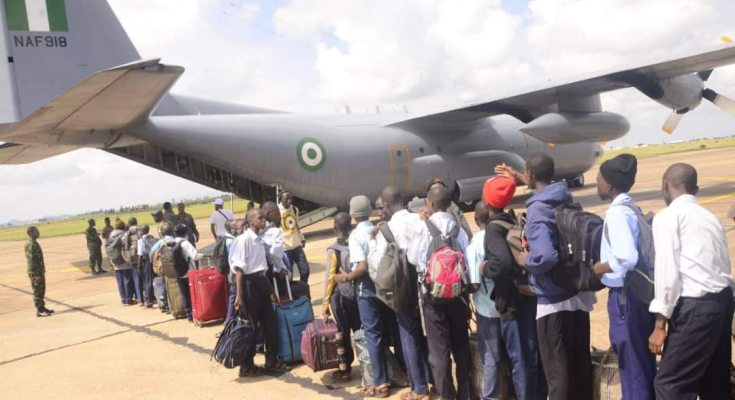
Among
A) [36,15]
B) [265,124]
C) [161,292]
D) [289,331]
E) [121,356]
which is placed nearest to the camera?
[289,331]

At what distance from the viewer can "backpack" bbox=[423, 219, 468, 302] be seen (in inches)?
174

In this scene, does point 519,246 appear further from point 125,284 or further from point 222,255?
point 125,284

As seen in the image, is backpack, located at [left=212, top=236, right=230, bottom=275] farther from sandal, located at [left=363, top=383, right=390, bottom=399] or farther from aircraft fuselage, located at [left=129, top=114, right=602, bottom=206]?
aircraft fuselage, located at [left=129, top=114, right=602, bottom=206]

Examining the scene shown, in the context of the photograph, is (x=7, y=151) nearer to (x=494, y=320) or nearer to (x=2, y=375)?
(x=2, y=375)

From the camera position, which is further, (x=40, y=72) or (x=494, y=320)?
(x=40, y=72)

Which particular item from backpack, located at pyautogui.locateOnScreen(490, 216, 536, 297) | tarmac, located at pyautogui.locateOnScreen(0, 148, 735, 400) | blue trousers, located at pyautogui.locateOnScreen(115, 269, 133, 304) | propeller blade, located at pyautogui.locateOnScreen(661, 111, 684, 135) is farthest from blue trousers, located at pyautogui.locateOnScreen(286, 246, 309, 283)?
propeller blade, located at pyautogui.locateOnScreen(661, 111, 684, 135)

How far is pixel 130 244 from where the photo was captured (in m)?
10.4

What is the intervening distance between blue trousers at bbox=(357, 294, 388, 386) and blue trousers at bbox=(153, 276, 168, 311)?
5539 millimetres

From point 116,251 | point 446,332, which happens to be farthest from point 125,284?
point 446,332

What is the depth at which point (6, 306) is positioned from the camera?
11.9 meters

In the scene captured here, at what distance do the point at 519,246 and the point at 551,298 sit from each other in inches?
17.2

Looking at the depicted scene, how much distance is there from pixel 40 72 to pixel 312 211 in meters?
8.12

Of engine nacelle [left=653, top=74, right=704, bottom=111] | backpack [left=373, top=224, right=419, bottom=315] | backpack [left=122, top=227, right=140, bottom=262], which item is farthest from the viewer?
engine nacelle [left=653, top=74, right=704, bottom=111]

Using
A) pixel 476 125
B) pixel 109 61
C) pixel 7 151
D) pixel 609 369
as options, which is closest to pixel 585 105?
pixel 476 125
